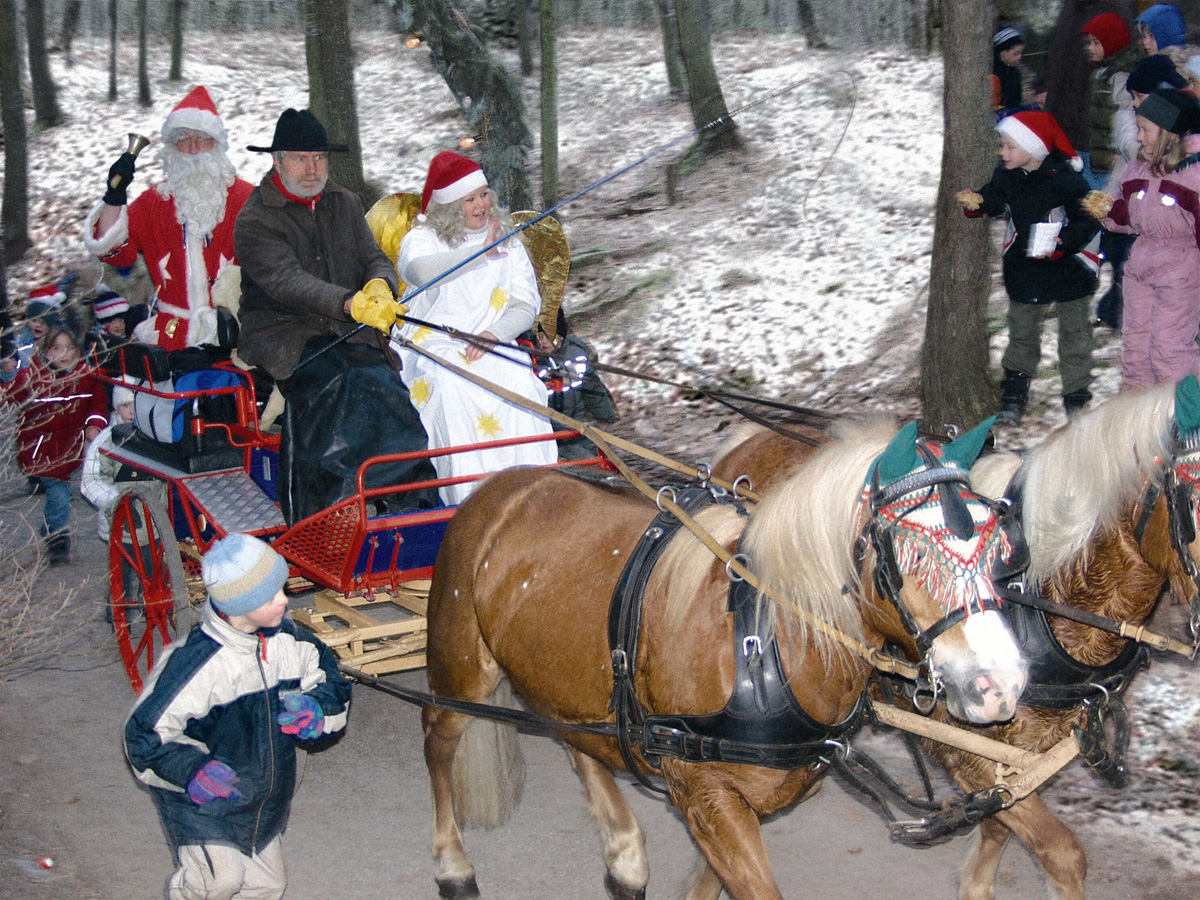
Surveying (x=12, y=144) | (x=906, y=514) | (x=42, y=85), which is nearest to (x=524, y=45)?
(x=12, y=144)

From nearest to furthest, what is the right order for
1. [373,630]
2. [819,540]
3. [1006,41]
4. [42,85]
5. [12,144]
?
[819,540], [373,630], [1006,41], [12,144], [42,85]

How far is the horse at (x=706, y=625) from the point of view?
9.43 ft

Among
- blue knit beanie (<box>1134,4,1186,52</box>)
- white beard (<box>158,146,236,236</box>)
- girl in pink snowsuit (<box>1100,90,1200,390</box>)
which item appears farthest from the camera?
blue knit beanie (<box>1134,4,1186,52</box>)

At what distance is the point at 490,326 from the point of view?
17.8 ft

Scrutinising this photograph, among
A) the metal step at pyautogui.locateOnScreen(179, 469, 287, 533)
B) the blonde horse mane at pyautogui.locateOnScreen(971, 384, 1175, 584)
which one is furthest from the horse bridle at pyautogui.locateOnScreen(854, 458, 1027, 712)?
the metal step at pyautogui.locateOnScreen(179, 469, 287, 533)

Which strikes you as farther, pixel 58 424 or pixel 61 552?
pixel 61 552

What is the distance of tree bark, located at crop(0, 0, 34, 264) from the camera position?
15.2 metres

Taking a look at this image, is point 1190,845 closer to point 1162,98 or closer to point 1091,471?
point 1091,471

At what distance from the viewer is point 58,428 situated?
7.78 meters

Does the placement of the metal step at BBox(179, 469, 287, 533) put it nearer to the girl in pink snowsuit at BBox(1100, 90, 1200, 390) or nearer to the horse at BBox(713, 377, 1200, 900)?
the horse at BBox(713, 377, 1200, 900)

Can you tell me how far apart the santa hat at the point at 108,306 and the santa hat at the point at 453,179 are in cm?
376

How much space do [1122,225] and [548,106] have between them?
24.6 ft

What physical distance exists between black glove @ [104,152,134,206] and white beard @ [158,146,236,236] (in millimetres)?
255

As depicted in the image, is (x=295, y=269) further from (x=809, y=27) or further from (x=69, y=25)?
(x=69, y=25)
